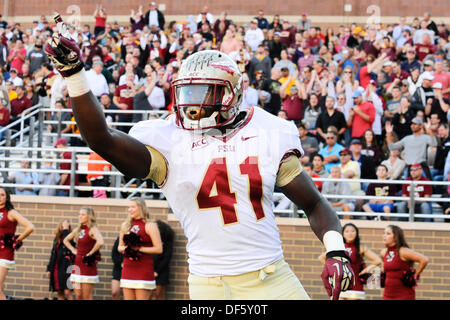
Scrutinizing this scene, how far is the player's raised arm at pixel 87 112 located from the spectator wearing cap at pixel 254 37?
1333 centimetres

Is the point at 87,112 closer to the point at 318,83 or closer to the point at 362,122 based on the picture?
the point at 362,122

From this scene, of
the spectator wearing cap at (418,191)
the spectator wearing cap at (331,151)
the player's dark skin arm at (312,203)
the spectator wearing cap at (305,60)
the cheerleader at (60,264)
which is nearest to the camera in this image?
the player's dark skin arm at (312,203)

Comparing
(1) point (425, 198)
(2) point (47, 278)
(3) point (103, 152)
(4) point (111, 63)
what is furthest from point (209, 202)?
(4) point (111, 63)

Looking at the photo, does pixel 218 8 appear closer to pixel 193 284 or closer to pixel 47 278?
pixel 47 278

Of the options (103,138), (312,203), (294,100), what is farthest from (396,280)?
(103,138)

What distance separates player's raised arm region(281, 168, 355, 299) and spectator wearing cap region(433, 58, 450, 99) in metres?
9.35

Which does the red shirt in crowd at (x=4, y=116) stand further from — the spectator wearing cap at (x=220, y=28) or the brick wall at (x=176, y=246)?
the spectator wearing cap at (x=220, y=28)

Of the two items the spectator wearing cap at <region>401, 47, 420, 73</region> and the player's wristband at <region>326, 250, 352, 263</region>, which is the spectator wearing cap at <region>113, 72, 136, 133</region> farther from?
the player's wristband at <region>326, 250, 352, 263</region>

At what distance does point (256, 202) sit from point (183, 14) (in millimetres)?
20105

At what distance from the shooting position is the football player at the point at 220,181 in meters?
4.18

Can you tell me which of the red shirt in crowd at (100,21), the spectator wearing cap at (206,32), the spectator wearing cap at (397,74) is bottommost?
the spectator wearing cap at (397,74)

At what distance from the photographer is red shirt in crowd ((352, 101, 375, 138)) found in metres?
12.6

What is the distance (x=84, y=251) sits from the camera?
11.3 m

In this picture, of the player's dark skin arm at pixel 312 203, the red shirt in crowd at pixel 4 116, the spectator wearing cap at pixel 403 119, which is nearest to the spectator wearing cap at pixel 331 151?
the spectator wearing cap at pixel 403 119
